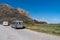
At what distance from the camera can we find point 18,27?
119 feet

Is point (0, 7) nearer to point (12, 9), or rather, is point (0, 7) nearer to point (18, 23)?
point (12, 9)

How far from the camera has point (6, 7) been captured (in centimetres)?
16338

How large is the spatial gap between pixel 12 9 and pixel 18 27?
124 metres

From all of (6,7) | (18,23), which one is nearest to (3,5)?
(6,7)

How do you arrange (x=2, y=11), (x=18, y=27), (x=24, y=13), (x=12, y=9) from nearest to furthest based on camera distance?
(x=18, y=27) → (x=2, y=11) → (x=12, y=9) → (x=24, y=13)

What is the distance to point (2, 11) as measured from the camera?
14662 centimetres

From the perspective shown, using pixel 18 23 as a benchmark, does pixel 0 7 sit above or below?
above

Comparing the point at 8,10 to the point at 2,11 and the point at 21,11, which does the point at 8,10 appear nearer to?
the point at 2,11

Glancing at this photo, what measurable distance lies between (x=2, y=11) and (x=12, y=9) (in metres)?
14.6

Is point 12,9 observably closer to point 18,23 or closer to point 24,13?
point 24,13

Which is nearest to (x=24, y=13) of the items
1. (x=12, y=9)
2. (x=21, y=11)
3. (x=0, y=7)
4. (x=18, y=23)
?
(x=21, y=11)

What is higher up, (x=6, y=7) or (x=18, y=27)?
(x=6, y=7)

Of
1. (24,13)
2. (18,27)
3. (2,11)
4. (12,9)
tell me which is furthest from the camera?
(24,13)

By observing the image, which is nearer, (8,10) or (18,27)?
(18,27)
